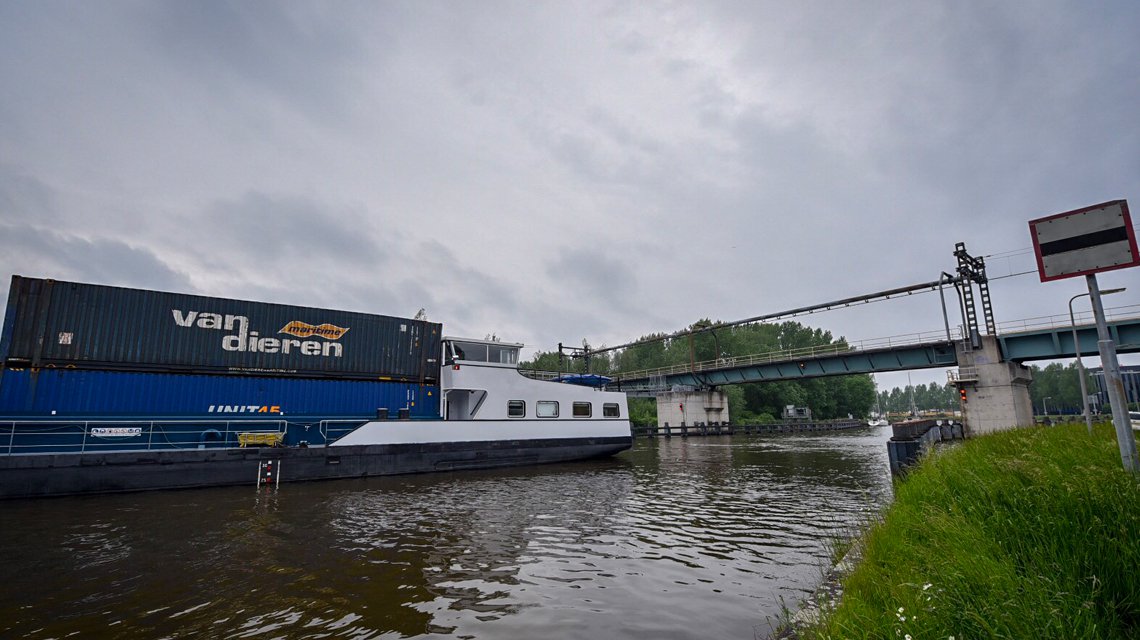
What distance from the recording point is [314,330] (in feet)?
61.8

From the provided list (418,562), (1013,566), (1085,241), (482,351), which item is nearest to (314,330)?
(482,351)

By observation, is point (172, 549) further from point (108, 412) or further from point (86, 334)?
point (86, 334)

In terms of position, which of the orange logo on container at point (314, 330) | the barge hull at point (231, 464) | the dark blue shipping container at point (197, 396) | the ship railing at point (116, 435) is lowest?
the barge hull at point (231, 464)

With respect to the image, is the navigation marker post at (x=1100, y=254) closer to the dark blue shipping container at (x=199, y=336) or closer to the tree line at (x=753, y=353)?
the dark blue shipping container at (x=199, y=336)

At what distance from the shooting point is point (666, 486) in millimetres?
16406

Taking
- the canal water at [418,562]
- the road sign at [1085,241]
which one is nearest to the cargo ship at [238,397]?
the canal water at [418,562]

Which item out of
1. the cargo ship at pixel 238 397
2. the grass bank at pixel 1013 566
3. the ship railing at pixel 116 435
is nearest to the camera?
the grass bank at pixel 1013 566

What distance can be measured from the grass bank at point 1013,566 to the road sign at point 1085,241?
6.23 feet

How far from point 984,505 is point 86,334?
21.3 meters

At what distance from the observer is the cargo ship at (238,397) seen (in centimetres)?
1444

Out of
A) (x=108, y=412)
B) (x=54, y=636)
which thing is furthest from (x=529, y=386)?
(x=54, y=636)

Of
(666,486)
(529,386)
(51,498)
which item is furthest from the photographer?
(529,386)

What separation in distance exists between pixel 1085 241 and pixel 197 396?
20891 millimetres

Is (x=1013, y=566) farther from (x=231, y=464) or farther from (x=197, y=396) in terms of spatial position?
(x=197, y=396)
